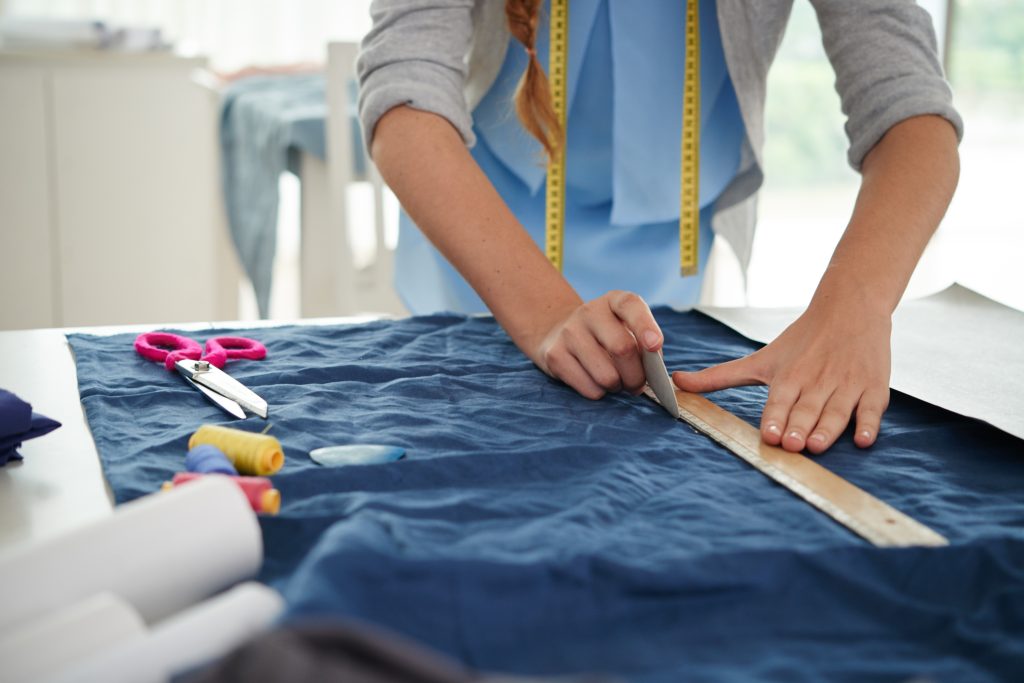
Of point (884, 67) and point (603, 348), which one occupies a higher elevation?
point (884, 67)

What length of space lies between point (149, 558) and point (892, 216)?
829 millimetres

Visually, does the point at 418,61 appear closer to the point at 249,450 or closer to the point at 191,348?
the point at 191,348

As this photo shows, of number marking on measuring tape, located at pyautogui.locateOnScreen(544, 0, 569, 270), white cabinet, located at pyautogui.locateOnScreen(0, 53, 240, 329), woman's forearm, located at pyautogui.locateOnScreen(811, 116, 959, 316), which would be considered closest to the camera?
woman's forearm, located at pyautogui.locateOnScreen(811, 116, 959, 316)

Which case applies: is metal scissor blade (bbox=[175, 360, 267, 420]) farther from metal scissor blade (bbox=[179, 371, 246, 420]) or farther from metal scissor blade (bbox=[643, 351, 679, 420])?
metal scissor blade (bbox=[643, 351, 679, 420])

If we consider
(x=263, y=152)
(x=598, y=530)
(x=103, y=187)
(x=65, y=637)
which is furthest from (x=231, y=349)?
(x=103, y=187)

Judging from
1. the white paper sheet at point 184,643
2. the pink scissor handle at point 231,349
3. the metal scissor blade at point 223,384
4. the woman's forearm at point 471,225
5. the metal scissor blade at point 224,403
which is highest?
the woman's forearm at point 471,225

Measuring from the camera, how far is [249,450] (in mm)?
785

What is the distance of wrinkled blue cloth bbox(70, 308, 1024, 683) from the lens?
0.57m

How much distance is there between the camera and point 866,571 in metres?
0.65

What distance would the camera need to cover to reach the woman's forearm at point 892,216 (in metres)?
1.06

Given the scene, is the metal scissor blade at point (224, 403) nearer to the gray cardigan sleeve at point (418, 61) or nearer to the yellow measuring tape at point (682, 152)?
the gray cardigan sleeve at point (418, 61)

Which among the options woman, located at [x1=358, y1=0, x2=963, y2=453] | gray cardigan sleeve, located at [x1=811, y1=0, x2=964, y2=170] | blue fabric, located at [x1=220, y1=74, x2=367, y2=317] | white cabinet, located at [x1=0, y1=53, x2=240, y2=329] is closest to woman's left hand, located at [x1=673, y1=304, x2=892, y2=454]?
woman, located at [x1=358, y1=0, x2=963, y2=453]

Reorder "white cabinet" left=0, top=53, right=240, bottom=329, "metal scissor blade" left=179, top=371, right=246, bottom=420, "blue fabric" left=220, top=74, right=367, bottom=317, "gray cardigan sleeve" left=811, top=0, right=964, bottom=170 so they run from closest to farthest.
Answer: "metal scissor blade" left=179, top=371, right=246, bottom=420
"gray cardigan sleeve" left=811, top=0, right=964, bottom=170
"blue fabric" left=220, top=74, right=367, bottom=317
"white cabinet" left=0, top=53, right=240, bottom=329

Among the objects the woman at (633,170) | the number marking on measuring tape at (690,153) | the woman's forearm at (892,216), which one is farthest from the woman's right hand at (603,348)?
the number marking on measuring tape at (690,153)
